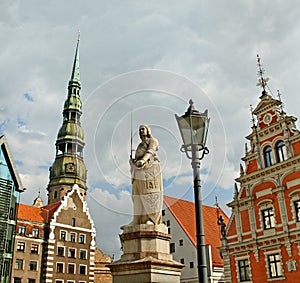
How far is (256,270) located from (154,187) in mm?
17757

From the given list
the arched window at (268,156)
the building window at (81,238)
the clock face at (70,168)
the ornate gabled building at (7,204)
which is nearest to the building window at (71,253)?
the building window at (81,238)

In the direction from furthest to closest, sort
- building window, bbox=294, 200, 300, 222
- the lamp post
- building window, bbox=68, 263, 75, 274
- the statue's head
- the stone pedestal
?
1. building window, bbox=68, 263, 75, 274
2. building window, bbox=294, 200, 300, 222
3. the statue's head
4. the stone pedestal
5. the lamp post

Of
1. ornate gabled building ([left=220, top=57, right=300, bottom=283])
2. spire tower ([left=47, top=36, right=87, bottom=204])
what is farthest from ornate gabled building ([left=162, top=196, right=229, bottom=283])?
spire tower ([left=47, top=36, right=87, bottom=204])

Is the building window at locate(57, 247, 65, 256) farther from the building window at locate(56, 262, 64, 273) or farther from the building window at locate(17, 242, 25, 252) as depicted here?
the building window at locate(17, 242, 25, 252)

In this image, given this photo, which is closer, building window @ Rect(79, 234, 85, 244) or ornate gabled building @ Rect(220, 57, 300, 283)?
ornate gabled building @ Rect(220, 57, 300, 283)

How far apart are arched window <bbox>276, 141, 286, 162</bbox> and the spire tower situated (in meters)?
37.5

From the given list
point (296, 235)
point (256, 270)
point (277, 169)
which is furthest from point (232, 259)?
point (277, 169)

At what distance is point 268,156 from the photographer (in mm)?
26156

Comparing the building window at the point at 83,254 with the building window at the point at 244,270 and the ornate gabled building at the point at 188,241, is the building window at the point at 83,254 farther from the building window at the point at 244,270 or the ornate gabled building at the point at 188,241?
the building window at the point at 244,270

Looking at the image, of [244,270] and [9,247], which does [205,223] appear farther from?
[9,247]

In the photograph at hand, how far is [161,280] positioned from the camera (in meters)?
8.41

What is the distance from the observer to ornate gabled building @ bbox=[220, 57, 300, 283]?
2312cm

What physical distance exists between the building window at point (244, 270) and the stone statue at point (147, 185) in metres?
17.8

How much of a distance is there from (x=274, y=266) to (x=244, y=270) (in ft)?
8.12
